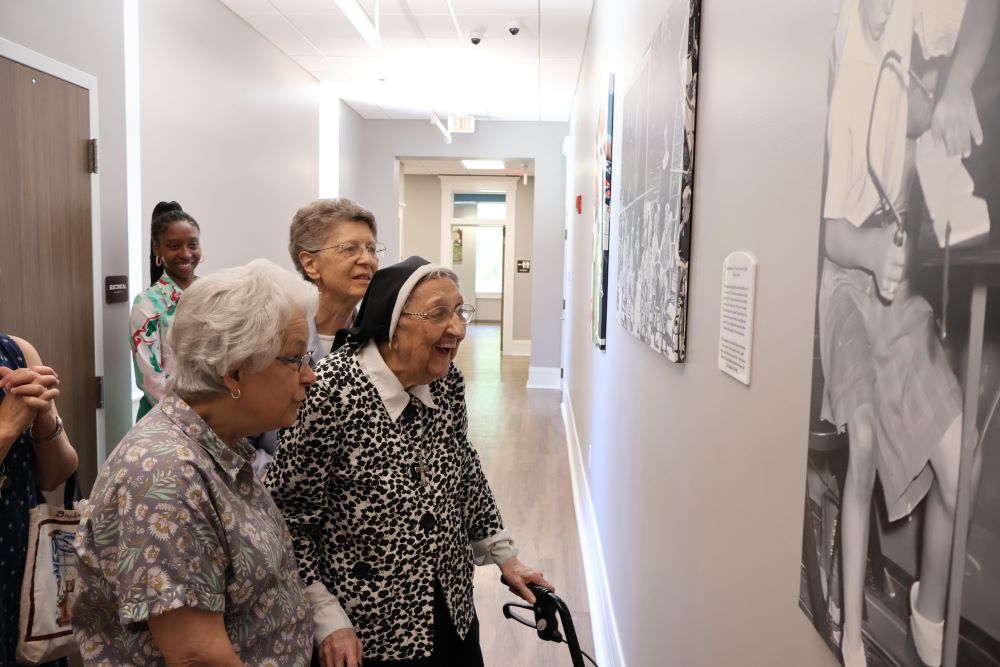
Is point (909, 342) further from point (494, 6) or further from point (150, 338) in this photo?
point (494, 6)

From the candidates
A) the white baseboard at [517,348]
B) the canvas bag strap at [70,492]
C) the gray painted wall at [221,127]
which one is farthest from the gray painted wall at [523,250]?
the canvas bag strap at [70,492]

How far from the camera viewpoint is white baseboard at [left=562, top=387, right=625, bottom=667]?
284 centimetres

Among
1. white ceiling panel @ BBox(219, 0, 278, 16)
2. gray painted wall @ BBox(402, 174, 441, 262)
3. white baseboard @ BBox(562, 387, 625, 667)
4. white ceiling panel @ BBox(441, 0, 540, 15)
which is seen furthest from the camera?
gray painted wall @ BBox(402, 174, 441, 262)

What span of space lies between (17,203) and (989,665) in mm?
3141

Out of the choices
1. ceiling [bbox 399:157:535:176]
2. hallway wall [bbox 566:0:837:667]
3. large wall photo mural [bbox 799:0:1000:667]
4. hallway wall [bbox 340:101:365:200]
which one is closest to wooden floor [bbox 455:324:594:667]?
hallway wall [bbox 566:0:837:667]

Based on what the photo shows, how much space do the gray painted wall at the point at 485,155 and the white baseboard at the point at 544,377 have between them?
1.00 meters

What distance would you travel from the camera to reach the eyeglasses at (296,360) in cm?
130

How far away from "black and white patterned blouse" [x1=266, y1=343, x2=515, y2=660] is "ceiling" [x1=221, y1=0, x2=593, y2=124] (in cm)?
339

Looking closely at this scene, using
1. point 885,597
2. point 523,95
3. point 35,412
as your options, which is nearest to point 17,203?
point 35,412

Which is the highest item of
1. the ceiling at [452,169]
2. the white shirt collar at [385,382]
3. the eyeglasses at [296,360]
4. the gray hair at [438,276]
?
the ceiling at [452,169]

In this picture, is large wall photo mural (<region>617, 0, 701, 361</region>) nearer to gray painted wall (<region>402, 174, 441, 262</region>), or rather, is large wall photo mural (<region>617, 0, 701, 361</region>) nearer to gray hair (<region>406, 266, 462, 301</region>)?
gray hair (<region>406, 266, 462, 301</region>)

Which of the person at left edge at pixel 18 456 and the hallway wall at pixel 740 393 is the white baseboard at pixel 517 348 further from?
the person at left edge at pixel 18 456

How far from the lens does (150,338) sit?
312 cm

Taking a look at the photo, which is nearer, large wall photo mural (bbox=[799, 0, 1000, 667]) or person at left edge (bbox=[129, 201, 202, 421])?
large wall photo mural (bbox=[799, 0, 1000, 667])
